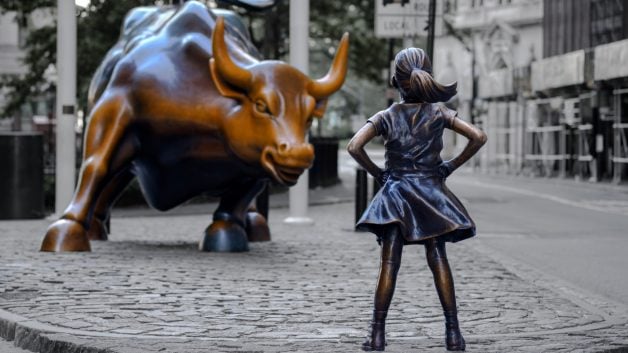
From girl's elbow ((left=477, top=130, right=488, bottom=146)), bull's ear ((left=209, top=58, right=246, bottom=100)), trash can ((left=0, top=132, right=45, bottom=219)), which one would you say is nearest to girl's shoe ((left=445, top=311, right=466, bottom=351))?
girl's elbow ((left=477, top=130, right=488, bottom=146))

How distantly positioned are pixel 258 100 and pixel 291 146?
2.26 ft

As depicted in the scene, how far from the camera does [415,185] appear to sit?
7789mm

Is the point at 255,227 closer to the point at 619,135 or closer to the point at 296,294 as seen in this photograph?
the point at 296,294

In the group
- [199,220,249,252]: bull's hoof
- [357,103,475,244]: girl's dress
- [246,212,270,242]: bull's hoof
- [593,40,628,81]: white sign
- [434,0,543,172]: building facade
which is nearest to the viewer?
[357,103,475,244]: girl's dress

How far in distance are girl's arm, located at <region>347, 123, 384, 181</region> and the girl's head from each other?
0.31m

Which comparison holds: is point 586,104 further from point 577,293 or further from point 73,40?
point 577,293

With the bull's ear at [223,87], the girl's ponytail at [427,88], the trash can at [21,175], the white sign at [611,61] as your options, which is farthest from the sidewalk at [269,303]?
the white sign at [611,61]

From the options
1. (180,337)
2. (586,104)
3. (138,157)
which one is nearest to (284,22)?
(586,104)

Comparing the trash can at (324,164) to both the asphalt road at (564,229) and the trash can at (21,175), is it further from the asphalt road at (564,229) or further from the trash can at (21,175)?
the trash can at (21,175)

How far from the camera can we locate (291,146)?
13.4 metres

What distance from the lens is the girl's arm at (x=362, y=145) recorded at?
7.73m

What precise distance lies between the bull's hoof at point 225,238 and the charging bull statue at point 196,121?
1 cm

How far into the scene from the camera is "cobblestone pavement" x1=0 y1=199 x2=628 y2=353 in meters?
8.05

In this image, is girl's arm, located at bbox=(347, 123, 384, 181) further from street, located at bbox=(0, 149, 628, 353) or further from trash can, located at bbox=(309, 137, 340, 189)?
trash can, located at bbox=(309, 137, 340, 189)
